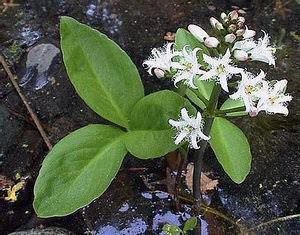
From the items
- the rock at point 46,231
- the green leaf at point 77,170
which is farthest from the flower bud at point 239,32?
the rock at point 46,231

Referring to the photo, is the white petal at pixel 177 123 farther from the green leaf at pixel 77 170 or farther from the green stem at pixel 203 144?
the green leaf at pixel 77 170

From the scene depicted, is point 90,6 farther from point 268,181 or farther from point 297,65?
point 268,181

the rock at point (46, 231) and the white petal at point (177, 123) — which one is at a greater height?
the white petal at point (177, 123)

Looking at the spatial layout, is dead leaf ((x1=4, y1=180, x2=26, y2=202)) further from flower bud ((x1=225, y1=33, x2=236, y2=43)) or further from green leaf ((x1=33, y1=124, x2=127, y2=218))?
flower bud ((x1=225, y1=33, x2=236, y2=43))

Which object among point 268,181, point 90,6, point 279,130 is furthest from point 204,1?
point 268,181

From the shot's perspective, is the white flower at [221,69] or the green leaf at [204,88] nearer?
the white flower at [221,69]

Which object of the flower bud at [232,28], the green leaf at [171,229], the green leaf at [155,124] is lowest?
the green leaf at [171,229]

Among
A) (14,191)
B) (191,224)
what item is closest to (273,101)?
(191,224)
